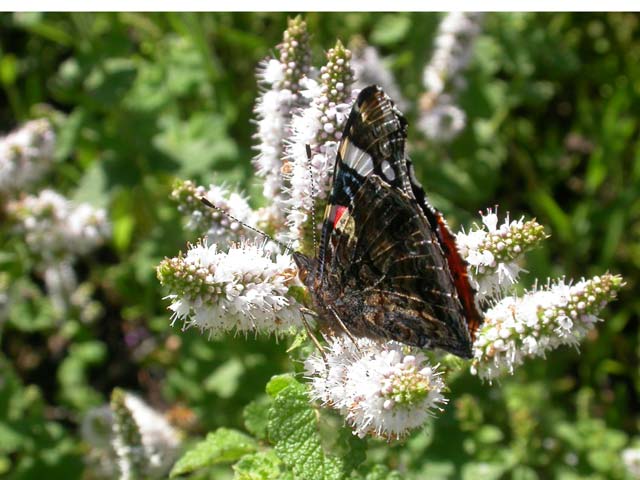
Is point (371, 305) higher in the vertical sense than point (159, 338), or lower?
lower

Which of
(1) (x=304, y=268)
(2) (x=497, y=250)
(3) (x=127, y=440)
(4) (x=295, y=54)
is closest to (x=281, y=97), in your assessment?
(4) (x=295, y=54)

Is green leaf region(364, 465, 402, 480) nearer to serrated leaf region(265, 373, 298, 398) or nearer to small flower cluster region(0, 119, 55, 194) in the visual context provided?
serrated leaf region(265, 373, 298, 398)

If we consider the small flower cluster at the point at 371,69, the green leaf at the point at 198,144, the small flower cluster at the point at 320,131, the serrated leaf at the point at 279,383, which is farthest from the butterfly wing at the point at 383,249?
the green leaf at the point at 198,144

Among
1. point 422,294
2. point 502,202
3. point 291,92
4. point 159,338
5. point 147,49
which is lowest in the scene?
point 422,294

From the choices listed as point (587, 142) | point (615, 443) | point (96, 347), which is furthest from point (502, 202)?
point (96, 347)

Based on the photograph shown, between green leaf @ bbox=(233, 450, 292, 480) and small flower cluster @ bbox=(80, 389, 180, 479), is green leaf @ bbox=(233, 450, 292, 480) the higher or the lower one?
the lower one

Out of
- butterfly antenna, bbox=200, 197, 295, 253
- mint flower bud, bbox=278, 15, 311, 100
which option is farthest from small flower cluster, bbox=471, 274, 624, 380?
mint flower bud, bbox=278, 15, 311, 100

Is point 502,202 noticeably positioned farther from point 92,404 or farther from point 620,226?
point 92,404
